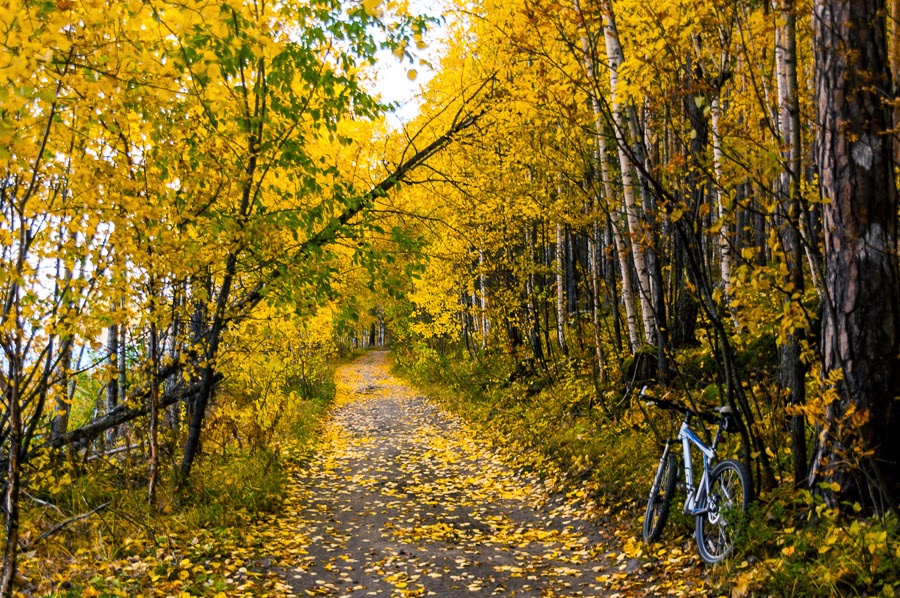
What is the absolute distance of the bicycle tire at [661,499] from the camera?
16.6 feet

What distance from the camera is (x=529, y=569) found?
545cm

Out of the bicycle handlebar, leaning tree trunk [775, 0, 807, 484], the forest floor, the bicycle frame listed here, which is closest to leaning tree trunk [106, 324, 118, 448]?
the forest floor

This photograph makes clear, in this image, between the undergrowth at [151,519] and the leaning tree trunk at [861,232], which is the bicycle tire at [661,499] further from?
the undergrowth at [151,519]

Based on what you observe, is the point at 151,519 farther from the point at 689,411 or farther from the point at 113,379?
the point at 689,411

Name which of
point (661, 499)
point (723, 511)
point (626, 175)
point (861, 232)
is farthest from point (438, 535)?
point (861, 232)

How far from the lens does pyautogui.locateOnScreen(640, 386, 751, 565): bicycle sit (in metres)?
4.31

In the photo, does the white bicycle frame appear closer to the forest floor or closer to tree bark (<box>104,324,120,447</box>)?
the forest floor

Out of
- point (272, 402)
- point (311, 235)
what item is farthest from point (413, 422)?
point (311, 235)

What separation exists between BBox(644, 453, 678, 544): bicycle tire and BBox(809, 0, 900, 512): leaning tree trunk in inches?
55.3

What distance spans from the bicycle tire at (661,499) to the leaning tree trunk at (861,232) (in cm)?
140

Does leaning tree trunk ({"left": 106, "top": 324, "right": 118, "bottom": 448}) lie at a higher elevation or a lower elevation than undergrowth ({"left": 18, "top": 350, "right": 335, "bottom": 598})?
higher

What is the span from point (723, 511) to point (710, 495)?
23 cm

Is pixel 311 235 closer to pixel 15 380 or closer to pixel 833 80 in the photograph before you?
pixel 15 380

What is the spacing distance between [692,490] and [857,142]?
2.69 metres
